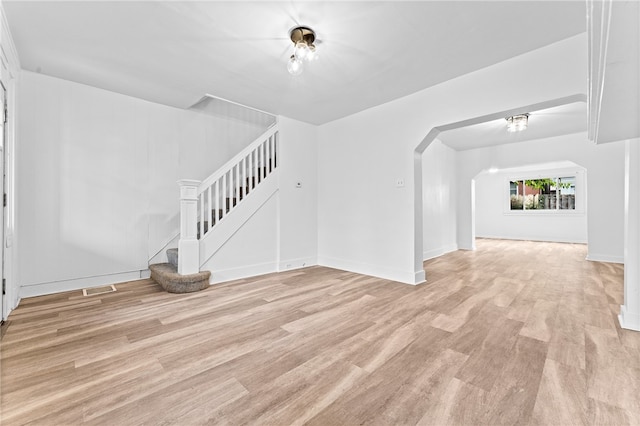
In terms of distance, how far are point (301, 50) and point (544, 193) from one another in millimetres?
9712

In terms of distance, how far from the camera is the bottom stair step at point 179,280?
3.09 m

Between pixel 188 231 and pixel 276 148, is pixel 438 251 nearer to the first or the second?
pixel 276 148

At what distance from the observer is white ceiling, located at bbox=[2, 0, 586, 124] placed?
201 centimetres

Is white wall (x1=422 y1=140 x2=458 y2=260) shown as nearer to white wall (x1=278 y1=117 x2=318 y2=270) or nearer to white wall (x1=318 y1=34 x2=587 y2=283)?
white wall (x1=318 y1=34 x2=587 y2=283)

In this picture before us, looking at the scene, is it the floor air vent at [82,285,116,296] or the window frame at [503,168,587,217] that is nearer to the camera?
the floor air vent at [82,285,116,296]

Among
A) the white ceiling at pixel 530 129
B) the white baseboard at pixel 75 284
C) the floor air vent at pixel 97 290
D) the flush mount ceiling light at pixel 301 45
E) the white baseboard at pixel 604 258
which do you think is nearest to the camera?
the flush mount ceiling light at pixel 301 45

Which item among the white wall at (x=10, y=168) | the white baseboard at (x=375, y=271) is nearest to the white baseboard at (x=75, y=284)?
the white wall at (x=10, y=168)

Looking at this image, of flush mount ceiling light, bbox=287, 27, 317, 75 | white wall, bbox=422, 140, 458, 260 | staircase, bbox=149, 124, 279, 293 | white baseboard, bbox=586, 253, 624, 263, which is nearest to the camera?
flush mount ceiling light, bbox=287, 27, 317, 75

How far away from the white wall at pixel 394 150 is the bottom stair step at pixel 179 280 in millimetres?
2094

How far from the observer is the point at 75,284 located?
3221 millimetres

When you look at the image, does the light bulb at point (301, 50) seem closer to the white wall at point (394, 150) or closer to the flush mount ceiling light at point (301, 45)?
the flush mount ceiling light at point (301, 45)

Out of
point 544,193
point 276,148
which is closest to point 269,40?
point 276,148

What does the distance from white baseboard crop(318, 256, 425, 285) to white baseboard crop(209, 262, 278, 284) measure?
0.97m

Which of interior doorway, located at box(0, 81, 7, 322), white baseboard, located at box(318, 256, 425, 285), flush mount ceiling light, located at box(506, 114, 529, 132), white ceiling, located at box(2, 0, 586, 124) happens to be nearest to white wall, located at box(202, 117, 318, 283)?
white baseboard, located at box(318, 256, 425, 285)
